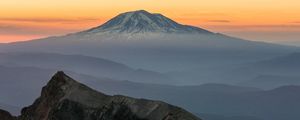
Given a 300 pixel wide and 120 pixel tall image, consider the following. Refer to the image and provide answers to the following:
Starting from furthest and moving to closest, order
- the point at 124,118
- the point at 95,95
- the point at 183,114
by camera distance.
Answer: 1. the point at 95,95
2. the point at 124,118
3. the point at 183,114

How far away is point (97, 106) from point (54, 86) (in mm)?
3538

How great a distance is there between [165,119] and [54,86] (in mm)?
8313

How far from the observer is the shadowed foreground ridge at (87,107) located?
96.8 feet

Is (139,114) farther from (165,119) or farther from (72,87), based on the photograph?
(72,87)

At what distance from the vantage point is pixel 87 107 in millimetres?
32031

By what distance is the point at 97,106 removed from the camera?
32062 millimetres

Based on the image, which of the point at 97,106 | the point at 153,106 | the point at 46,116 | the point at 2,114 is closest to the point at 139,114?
the point at 153,106

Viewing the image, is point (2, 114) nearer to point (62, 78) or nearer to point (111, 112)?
point (62, 78)

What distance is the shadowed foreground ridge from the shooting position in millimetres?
29516

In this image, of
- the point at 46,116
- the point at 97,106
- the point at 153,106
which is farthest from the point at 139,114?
the point at 46,116

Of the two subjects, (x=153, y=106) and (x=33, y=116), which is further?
(x=33, y=116)

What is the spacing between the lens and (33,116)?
114 ft

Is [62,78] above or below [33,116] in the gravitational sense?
above

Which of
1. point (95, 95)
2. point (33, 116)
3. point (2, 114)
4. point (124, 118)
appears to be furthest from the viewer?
point (2, 114)
